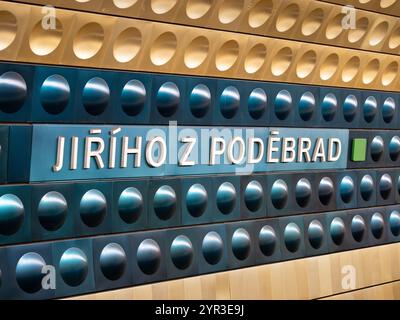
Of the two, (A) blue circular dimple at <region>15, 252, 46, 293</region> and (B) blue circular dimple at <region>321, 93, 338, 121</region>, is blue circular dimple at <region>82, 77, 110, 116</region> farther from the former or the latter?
(B) blue circular dimple at <region>321, 93, 338, 121</region>

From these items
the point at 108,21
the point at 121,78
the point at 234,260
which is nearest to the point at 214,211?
the point at 234,260

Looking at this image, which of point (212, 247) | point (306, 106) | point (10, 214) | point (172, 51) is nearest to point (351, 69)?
point (306, 106)

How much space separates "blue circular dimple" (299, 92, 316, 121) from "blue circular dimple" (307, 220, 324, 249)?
3.60 feet

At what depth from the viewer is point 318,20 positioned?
674 cm

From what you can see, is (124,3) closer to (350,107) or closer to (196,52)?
(196,52)

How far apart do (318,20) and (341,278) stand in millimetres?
2756

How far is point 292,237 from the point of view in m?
6.87

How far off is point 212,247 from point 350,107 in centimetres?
245

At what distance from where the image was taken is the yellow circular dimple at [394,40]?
302 inches

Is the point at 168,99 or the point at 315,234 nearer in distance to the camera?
the point at 168,99

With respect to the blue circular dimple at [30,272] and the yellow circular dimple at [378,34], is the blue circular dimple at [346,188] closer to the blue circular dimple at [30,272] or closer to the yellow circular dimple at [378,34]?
the yellow circular dimple at [378,34]

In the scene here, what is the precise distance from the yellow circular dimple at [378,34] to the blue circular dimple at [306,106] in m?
1.05

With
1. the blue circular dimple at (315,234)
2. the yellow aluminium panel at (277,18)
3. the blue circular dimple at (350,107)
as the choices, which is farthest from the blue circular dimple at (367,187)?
the yellow aluminium panel at (277,18)

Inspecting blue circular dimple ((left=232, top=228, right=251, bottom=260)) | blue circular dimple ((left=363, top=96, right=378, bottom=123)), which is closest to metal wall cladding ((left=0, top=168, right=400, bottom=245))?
blue circular dimple ((left=232, top=228, right=251, bottom=260))
